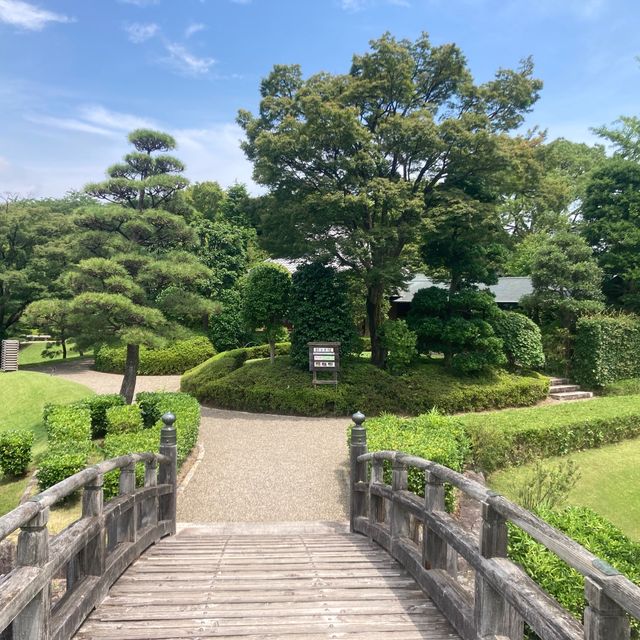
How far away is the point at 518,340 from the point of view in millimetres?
14484

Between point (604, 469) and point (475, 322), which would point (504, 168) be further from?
point (604, 469)

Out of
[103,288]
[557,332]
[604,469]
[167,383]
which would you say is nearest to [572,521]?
[604,469]

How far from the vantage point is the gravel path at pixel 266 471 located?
273 inches

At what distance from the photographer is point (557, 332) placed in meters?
16.6

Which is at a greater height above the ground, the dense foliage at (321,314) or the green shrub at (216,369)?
the dense foliage at (321,314)

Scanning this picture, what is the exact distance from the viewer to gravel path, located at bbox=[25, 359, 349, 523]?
6.93 m

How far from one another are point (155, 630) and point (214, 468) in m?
6.01

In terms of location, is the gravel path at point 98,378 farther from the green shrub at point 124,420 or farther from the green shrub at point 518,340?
the green shrub at point 518,340

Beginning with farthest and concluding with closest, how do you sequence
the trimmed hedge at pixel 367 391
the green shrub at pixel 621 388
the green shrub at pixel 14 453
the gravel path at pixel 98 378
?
the gravel path at pixel 98 378 → the green shrub at pixel 621 388 → the trimmed hedge at pixel 367 391 → the green shrub at pixel 14 453

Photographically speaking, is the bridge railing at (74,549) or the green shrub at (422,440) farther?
the green shrub at (422,440)

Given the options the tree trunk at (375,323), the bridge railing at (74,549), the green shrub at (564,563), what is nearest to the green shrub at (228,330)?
the tree trunk at (375,323)

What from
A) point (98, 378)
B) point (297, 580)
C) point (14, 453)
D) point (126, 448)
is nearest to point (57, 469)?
point (126, 448)

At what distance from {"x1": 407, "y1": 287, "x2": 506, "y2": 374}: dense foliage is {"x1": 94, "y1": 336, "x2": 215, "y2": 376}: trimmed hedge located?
10.7 meters

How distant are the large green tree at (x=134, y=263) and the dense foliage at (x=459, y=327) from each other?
21.4ft
